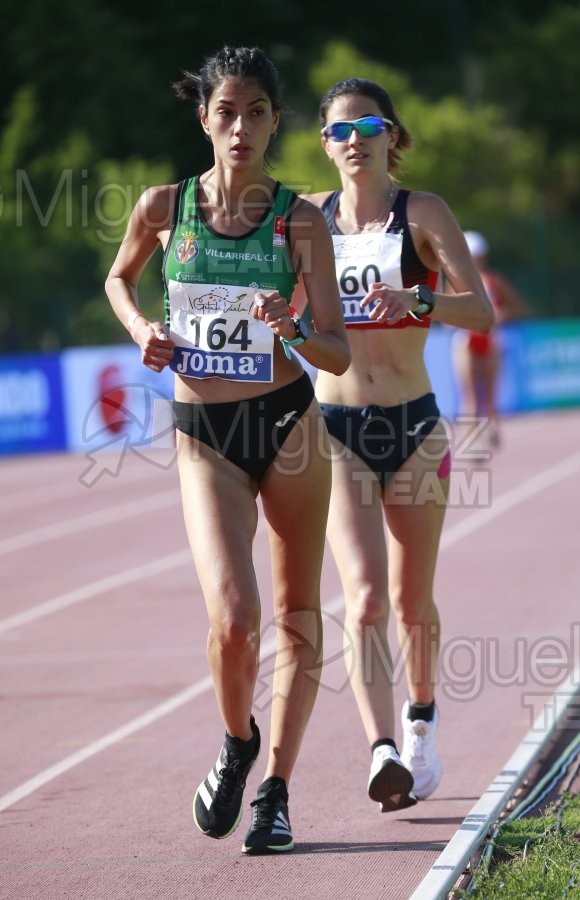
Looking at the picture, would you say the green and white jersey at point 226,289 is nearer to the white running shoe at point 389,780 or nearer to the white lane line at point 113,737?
the white running shoe at point 389,780

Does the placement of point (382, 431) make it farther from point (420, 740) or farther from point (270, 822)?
point (270, 822)

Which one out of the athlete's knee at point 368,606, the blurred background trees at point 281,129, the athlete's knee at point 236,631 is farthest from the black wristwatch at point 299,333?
the blurred background trees at point 281,129

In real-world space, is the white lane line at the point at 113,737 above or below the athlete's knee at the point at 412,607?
below

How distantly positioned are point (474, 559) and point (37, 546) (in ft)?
14.5

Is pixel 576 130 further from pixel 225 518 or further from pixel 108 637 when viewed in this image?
pixel 225 518

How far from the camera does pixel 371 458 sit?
532cm

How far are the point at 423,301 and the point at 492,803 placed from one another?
168 centimetres

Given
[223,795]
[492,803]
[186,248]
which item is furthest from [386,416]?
[223,795]

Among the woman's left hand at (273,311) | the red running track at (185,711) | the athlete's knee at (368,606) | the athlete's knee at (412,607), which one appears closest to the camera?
the woman's left hand at (273,311)

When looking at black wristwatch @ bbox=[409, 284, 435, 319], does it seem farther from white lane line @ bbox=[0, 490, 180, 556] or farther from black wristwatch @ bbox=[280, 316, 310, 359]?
white lane line @ bbox=[0, 490, 180, 556]

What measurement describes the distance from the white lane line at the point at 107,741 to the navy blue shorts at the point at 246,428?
1844mm

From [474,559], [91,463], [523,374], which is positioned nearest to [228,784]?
[474,559]

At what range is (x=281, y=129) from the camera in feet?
134

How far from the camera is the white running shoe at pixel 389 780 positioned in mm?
4988
